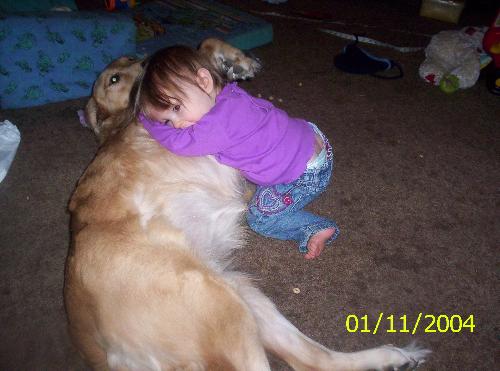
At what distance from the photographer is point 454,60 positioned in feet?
9.48

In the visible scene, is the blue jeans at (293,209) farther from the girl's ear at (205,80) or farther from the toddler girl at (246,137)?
the girl's ear at (205,80)

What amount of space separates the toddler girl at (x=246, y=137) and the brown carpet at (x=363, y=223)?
0.15 meters

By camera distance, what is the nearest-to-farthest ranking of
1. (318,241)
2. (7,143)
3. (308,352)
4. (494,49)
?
(308,352), (318,241), (7,143), (494,49)

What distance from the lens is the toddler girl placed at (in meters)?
1.47

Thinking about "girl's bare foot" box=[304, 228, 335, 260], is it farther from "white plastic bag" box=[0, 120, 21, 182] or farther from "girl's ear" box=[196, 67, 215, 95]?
"white plastic bag" box=[0, 120, 21, 182]

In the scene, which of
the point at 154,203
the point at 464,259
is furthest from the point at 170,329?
the point at 464,259

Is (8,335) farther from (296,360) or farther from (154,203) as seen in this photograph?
(296,360)

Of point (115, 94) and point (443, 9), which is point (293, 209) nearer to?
point (115, 94)

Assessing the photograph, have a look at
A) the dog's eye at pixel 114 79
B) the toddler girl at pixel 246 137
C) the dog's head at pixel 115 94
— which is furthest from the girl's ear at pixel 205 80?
the dog's eye at pixel 114 79

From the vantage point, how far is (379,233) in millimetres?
1847

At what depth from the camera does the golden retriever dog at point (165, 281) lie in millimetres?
1222

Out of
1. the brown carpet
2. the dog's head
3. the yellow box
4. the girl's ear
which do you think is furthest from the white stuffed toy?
the dog's head

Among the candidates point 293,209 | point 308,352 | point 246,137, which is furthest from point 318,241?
point 246,137

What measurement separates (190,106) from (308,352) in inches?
42.7
